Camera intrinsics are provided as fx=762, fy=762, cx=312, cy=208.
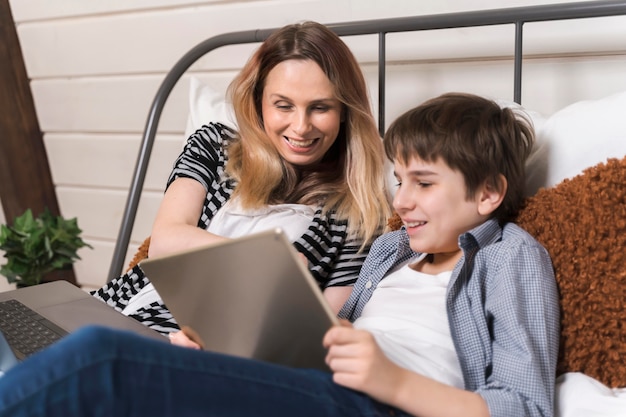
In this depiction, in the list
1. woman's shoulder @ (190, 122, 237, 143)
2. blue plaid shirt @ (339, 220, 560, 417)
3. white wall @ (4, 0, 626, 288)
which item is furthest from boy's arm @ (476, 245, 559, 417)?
woman's shoulder @ (190, 122, 237, 143)

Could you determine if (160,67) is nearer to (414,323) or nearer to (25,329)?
(25,329)

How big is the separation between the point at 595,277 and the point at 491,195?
0.18m

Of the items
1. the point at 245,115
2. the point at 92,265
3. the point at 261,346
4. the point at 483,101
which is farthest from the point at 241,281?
the point at 92,265

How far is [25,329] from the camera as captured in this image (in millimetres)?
1230

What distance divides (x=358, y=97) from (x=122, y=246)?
0.76 m

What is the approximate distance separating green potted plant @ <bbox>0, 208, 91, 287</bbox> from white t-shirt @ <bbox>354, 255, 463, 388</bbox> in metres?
1.22

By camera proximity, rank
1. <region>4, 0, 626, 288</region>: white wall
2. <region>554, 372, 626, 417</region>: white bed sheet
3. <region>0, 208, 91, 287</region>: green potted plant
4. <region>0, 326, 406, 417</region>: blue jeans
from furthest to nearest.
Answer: <region>0, 208, 91, 287</region>: green potted plant → <region>4, 0, 626, 288</region>: white wall → <region>554, 372, 626, 417</region>: white bed sheet → <region>0, 326, 406, 417</region>: blue jeans

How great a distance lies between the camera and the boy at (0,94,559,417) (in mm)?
767

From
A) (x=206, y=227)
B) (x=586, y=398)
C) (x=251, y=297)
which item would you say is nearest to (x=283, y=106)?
(x=206, y=227)

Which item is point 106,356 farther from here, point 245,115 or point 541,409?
point 245,115

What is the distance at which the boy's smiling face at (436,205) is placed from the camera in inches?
43.0

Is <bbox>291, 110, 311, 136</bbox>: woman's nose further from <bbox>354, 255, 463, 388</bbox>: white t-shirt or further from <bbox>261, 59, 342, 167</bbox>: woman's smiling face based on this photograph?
<bbox>354, 255, 463, 388</bbox>: white t-shirt

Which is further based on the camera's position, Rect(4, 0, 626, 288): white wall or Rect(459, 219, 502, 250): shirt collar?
Rect(4, 0, 626, 288): white wall

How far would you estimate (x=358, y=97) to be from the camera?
147cm
